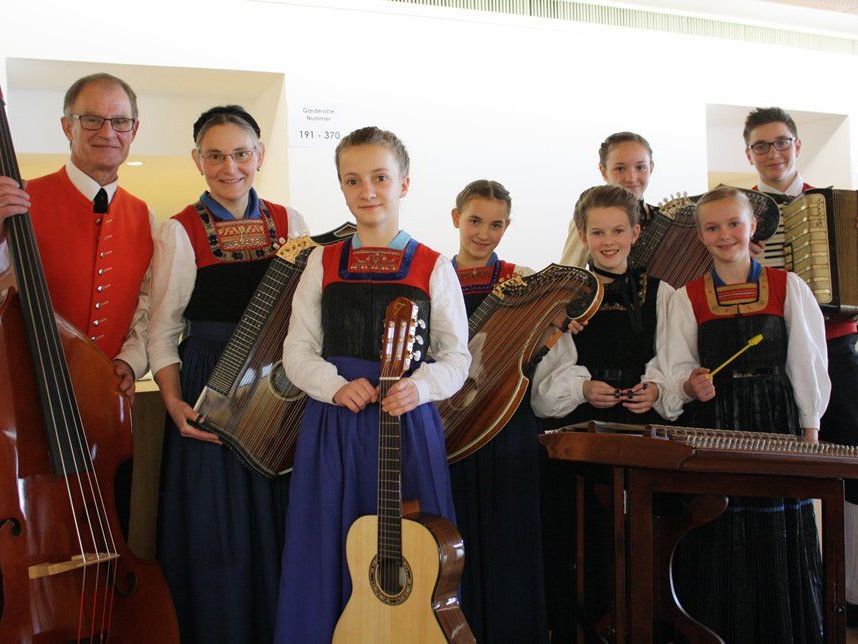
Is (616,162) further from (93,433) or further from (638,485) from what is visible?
(93,433)

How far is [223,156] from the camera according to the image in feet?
7.97

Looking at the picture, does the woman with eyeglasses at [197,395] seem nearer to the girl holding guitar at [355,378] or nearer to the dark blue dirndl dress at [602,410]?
the girl holding guitar at [355,378]

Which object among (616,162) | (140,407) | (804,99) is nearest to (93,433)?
(140,407)

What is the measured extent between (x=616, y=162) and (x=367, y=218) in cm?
148

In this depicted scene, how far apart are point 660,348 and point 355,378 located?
983 millimetres

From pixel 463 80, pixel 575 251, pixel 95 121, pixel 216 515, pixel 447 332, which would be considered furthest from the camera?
pixel 463 80

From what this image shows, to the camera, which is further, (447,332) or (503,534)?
(503,534)

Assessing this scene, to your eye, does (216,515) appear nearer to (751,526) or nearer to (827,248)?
(751,526)

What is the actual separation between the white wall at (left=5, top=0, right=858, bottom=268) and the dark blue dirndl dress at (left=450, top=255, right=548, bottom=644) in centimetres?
331

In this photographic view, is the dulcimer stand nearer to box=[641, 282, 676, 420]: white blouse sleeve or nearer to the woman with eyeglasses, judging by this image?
box=[641, 282, 676, 420]: white blouse sleeve

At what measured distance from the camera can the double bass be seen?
69.6 inches

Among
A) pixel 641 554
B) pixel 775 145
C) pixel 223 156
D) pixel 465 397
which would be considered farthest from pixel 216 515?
pixel 775 145

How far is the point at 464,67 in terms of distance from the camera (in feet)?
19.9

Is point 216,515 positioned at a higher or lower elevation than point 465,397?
lower
